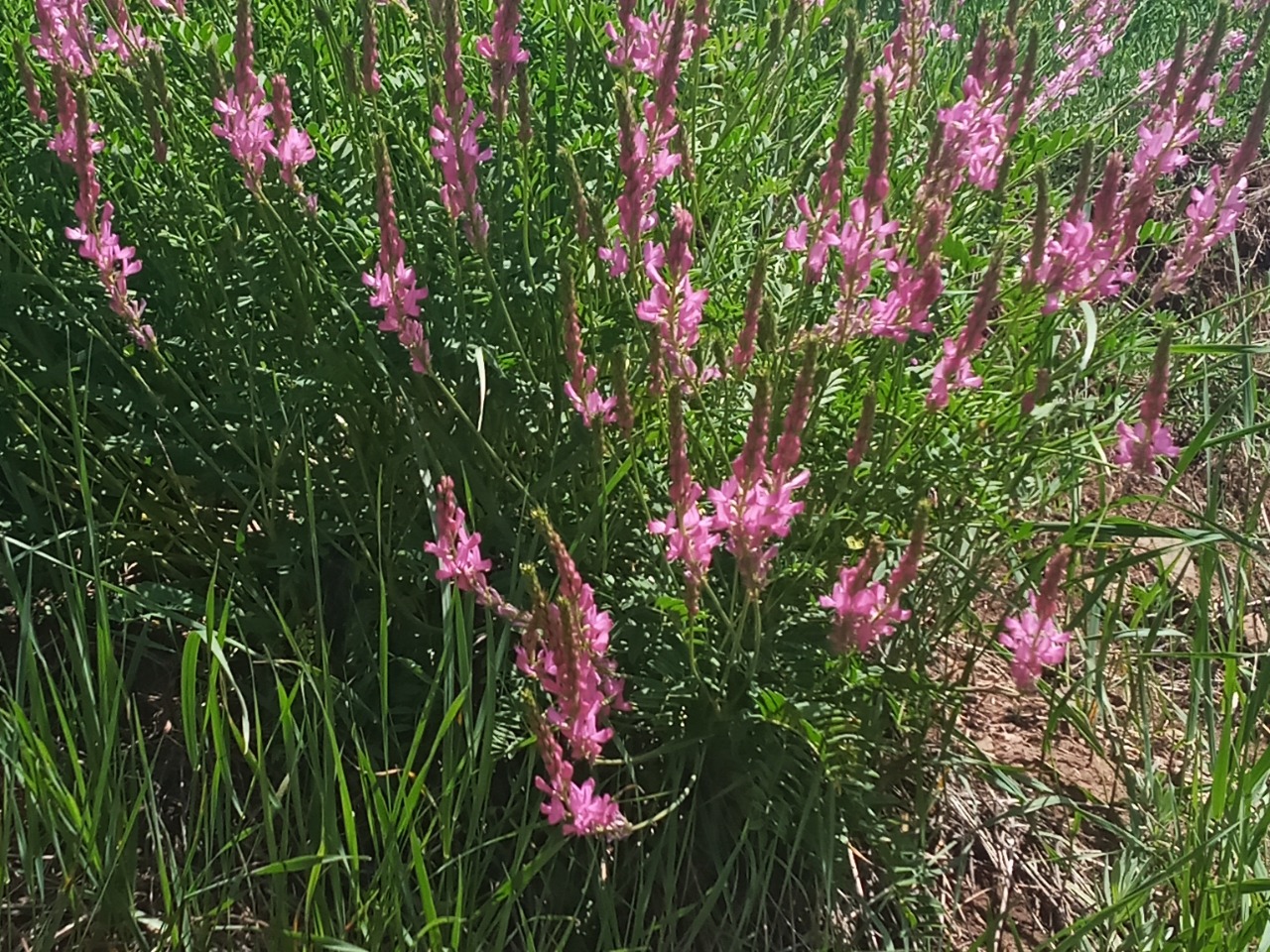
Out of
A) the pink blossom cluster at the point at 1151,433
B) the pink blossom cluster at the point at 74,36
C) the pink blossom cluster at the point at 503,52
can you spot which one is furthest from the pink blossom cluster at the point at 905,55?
the pink blossom cluster at the point at 74,36

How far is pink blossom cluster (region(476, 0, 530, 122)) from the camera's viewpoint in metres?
1.50

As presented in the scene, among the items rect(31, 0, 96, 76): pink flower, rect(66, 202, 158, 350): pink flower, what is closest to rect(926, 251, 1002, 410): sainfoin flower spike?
rect(66, 202, 158, 350): pink flower

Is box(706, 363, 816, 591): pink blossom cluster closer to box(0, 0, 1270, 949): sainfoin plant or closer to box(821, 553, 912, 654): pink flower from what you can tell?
box(0, 0, 1270, 949): sainfoin plant

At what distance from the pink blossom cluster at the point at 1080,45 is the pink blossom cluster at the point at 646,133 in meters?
1.06

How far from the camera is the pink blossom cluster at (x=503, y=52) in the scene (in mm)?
1495

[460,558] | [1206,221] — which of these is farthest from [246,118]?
[1206,221]

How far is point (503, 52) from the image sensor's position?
1.54 meters

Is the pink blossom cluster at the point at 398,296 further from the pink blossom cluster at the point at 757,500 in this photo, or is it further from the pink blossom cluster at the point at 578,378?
the pink blossom cluster at the point at 757,500

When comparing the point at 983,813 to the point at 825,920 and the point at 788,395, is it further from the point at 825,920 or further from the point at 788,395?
the point at 788,395

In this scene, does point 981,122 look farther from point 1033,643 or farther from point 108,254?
point 108,254

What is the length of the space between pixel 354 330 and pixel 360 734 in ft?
2.08

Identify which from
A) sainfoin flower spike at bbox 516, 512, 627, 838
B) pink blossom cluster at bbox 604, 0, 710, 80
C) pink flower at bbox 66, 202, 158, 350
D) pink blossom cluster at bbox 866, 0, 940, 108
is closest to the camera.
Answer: sainfoin flower spike at bbox 516, 512, 627, 838

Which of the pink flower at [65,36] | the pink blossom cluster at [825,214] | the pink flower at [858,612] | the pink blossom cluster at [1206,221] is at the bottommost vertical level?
the pink flower at [858,612]

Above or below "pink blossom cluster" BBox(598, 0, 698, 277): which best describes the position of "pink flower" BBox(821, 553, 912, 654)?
below
